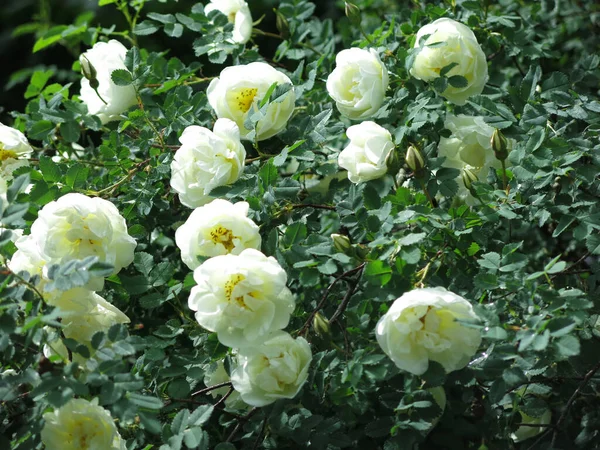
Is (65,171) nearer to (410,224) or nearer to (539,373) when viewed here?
(410,224)

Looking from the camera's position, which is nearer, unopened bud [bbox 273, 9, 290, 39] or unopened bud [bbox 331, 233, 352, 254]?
unopened bud [bbox 331, 233, 352, 254]

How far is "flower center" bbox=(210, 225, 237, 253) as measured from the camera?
114cm

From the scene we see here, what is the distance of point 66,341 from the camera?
3.48 ft

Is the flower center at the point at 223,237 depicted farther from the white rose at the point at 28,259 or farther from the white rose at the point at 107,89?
the white rose at the point at 107,89

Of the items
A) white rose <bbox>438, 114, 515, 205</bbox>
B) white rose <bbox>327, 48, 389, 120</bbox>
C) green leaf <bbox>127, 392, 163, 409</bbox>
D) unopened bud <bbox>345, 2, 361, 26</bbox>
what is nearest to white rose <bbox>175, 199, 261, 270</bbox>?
green leaf <bbox>127, 392, 163, 409</bbox>

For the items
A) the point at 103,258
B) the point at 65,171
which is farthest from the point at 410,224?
the point at 65,171

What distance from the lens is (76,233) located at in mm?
1125

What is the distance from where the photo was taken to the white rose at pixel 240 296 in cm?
105

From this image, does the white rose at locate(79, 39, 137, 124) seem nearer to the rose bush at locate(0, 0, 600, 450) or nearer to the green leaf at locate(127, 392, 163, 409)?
the rose bush at locate(0, 0, 600, 450)

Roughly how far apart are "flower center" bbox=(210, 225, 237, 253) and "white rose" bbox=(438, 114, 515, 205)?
1.48ft

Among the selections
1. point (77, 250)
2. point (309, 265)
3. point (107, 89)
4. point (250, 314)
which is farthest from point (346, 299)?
point (107, 89)

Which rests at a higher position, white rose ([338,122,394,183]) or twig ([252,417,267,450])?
white rose ([338,122,394,183])

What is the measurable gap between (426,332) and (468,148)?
0.47m

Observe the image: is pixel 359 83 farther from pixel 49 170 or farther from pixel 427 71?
pixel 49 170
